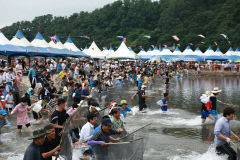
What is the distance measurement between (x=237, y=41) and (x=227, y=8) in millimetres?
22395

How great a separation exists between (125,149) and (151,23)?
117m

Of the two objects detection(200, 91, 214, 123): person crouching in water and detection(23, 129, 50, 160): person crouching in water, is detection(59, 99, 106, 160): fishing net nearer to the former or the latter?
detection(23, 129, 50, 160): person crouching in water

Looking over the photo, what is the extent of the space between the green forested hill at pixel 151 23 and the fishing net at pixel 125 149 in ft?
203

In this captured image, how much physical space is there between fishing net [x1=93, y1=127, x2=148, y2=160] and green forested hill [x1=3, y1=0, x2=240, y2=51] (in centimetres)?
6185

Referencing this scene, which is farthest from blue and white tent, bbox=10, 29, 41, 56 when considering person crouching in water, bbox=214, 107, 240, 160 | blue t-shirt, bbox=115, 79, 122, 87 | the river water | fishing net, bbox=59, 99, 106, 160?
person crouching in water, bbox=214, 107, 240, 160

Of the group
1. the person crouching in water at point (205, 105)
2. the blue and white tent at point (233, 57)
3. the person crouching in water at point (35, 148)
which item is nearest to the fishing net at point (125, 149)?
the person crouching in water at point (35, 148)

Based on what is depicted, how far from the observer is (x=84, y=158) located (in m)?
6.34

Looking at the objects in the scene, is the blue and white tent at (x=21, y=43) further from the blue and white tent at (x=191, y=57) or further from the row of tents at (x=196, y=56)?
the blue and white tent at (x=191, y=57)

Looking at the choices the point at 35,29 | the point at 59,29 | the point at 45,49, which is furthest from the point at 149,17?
the point at 45,49

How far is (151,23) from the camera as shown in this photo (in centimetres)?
11969

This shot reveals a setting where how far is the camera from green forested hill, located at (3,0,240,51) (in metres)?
Result: 77.4

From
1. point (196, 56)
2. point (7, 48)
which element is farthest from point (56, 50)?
point (196, 56)

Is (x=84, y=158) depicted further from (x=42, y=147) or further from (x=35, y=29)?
(x=35, y=29)

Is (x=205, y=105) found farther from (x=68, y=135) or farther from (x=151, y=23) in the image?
(x=151, y=23)
